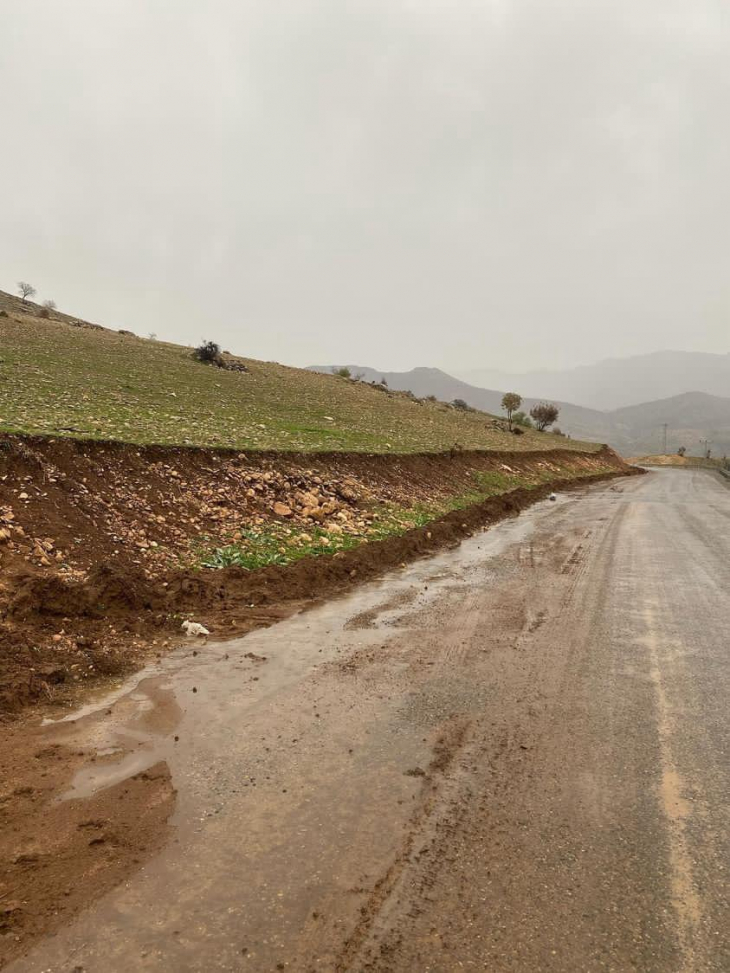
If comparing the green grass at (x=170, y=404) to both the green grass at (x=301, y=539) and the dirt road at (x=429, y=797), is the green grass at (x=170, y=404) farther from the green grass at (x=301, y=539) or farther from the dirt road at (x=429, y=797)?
the dirt road at (x=429, y=797)

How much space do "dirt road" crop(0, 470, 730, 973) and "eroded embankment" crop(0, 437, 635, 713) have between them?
1054 millimetres

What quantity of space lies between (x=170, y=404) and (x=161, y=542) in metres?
14.4

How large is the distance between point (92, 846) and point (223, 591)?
18.0 ft

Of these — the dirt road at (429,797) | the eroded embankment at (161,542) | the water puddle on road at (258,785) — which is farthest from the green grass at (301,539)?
the water puddle on road at (258,785)

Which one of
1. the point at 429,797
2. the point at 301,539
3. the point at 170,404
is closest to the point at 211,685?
the point at 429,797

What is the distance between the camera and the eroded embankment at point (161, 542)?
6984mm

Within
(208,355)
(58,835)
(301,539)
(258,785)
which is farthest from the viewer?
(208,355)

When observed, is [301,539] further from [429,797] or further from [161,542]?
[429,797]

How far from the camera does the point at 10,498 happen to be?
9.32m

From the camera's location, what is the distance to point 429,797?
427 centimetres

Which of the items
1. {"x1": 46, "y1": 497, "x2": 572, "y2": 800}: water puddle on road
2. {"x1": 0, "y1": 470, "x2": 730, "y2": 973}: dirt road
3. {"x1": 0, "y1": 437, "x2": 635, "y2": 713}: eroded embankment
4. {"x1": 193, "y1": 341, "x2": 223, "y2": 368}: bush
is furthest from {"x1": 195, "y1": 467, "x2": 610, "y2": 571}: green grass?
{"x1": 193, "y1": 341, "x2": 223, "y2": 368}: bush

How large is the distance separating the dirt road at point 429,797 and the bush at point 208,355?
1626 inches

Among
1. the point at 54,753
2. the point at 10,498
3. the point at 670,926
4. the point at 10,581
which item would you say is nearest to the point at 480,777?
the point at 670,926

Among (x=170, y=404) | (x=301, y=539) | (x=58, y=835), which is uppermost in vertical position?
(x=170, y=404)
